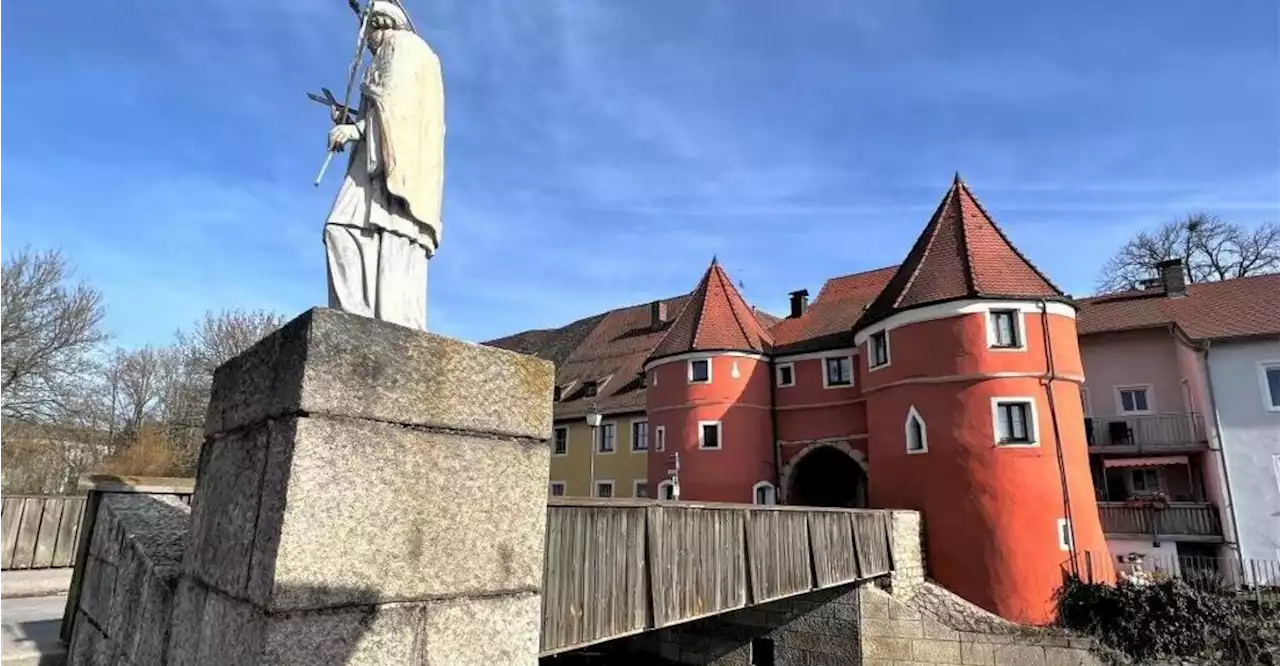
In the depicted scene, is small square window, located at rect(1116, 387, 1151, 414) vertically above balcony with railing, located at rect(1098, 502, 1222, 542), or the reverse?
small square window, located at rect(1116, 387, 1151, 414)

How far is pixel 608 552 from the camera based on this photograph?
24.7ft

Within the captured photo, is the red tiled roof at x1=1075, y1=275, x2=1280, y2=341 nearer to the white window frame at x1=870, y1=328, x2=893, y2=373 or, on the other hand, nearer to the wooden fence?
the white window frame at x1=870, y1=328, x2=893, y2=373

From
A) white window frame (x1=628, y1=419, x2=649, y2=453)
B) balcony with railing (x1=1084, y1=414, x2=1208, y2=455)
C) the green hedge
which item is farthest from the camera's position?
A: white window frame (x1=628, y1=419, x2=649, y2=453)

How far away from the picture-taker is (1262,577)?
1891cm

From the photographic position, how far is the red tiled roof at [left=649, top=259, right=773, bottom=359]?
25.9 metres

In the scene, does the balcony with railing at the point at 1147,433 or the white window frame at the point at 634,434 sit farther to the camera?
the white window frame at the point at 634,434

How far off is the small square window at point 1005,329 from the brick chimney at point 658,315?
19.8 metres

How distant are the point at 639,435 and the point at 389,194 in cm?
2754

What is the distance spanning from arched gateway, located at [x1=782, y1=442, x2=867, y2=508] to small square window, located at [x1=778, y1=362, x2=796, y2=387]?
8.50 feet

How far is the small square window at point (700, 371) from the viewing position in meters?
25.4

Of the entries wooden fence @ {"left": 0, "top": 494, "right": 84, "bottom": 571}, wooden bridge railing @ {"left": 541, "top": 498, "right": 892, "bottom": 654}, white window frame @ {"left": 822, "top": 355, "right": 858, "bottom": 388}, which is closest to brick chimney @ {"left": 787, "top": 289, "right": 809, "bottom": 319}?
white window frame @ {"left": 822, "top": 355, "right": 858, "bottom": 388}

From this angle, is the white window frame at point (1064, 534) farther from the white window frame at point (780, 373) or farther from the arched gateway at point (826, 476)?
the white window frame at point (780, 373)

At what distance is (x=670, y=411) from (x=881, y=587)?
1093cm

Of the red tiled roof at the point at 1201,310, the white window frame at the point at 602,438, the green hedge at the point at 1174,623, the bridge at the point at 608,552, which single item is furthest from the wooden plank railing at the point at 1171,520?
the white window frame at the point at 602,438
